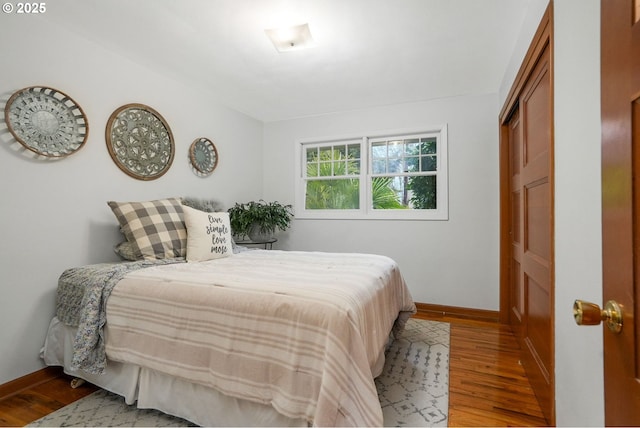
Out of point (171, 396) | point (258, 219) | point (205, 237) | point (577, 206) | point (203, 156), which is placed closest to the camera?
point (577, 206)

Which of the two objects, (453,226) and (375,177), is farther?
(375,177)

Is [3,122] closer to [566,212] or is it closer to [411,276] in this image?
[566,212]

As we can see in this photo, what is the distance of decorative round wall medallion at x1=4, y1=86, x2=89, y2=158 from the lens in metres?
1.86

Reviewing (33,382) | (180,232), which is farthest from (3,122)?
(33,382)

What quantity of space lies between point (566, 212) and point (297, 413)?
137 centimetres

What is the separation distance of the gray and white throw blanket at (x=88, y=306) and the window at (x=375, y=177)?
8.19ft

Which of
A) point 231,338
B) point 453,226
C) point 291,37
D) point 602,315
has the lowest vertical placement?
point 231,338

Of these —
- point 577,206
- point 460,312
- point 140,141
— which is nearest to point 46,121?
point 140,141

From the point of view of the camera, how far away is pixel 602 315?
23.5 inches

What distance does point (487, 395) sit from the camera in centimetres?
182

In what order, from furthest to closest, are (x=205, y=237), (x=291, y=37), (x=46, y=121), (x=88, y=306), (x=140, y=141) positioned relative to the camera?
(x=140, y=141) → (x=205, y=237) → (x=291, y=37) → (x=46, y=121) → (x=88, y=306)

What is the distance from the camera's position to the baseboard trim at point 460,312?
3160 millimetres

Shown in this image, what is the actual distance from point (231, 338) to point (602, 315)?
4.26 feet

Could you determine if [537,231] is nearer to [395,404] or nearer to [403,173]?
[395,404]
